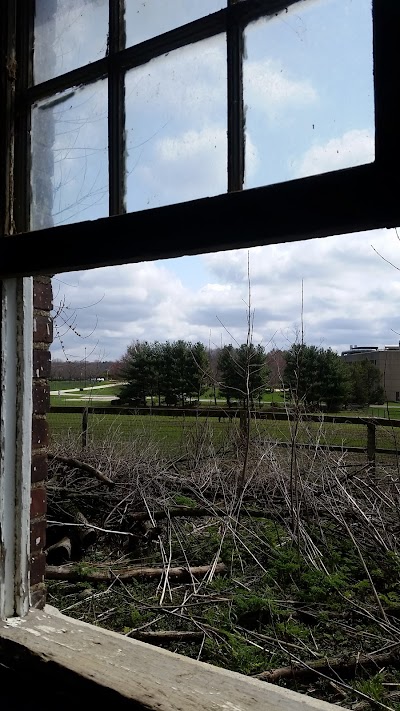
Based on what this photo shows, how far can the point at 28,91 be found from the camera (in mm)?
1417

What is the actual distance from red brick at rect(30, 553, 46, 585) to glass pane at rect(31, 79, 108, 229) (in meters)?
0.85

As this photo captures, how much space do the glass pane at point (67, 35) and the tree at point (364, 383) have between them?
208cm

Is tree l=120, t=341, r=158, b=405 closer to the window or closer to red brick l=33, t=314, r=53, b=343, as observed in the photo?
red brick l=33, t=314, r=53, b=343

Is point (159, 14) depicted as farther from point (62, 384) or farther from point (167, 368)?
point (167, 368)

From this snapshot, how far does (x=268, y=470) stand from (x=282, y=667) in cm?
211

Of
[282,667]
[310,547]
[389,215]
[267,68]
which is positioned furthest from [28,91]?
[310,547]

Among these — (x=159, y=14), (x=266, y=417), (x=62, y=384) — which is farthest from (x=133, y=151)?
(x=266, y=417)

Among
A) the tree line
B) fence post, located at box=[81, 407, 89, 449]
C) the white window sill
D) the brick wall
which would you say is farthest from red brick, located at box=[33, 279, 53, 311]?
fence post, located at box=[81, 407, 89, 449]

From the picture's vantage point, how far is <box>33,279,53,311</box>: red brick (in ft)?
4.79

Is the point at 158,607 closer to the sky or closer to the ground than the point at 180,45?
closer to the ground

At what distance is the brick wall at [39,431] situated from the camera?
141 centimetres

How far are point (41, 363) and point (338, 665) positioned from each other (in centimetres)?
154

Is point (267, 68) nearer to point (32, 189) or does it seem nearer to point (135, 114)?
point (135, 114)

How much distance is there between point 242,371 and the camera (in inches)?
161
